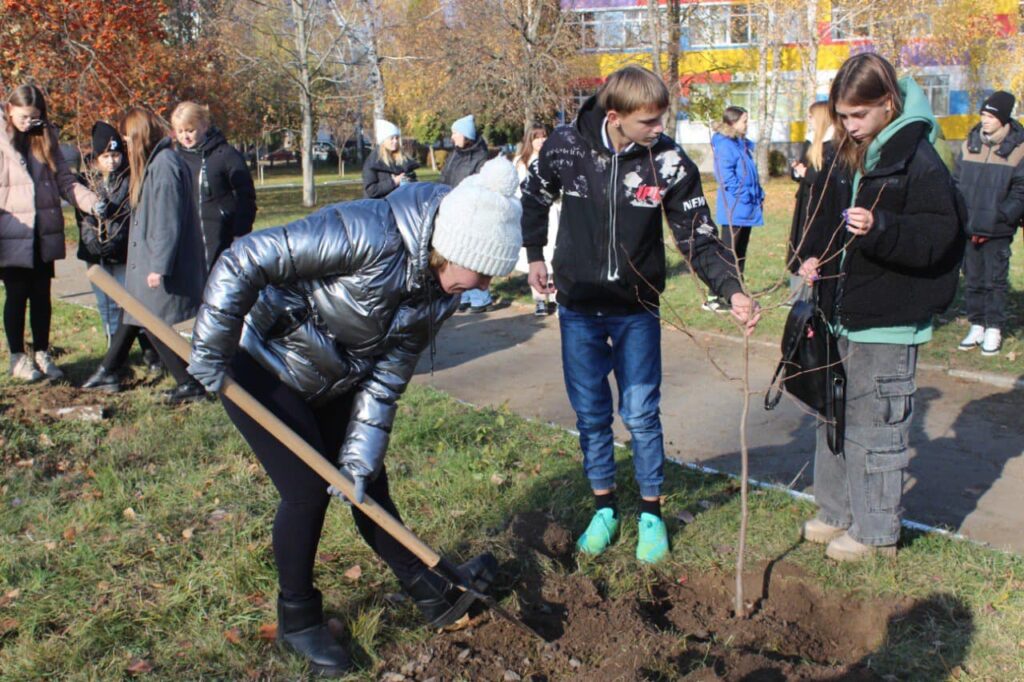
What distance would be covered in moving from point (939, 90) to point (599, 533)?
4342 cm

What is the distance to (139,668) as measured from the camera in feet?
11.0

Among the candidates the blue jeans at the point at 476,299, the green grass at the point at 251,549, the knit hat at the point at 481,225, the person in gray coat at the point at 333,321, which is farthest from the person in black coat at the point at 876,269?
the blue jeans at the point at 476,299

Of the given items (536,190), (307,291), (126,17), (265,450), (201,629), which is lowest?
(201,629)

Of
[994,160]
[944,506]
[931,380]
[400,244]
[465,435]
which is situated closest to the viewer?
[400,244]

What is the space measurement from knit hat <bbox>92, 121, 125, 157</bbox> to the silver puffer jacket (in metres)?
4.51

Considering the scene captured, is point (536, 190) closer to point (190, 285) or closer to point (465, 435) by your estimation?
point (465, 435)

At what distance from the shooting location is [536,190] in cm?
425

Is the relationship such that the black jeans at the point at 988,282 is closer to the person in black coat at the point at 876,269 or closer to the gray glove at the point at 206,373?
the person in black coat at the point at 876,269

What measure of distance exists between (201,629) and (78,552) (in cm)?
101

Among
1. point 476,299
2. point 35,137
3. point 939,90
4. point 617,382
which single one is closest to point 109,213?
point 35,137

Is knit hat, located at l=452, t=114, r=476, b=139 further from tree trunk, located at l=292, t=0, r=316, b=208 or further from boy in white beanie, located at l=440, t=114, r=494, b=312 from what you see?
tree trunk, located at l=292, t=0, r=316, b=208

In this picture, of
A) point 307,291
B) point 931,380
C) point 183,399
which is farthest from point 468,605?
point 931,380

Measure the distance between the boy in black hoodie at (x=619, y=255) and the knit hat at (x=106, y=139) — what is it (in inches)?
157

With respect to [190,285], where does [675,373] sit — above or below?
below
